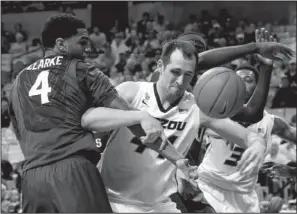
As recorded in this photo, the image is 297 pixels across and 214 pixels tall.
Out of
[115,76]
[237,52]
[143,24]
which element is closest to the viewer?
[237,52]

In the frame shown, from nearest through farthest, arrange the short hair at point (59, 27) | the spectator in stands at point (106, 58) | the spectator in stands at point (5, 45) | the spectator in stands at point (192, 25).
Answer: the short hair at point (59, 27) < the spectator in stands at point (106, 58) < the spectator in stands at point (192, 25) < the spectator in stands at point (5, 45)

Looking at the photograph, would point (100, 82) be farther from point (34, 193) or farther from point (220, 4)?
point (220, 4)

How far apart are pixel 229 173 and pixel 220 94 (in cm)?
190

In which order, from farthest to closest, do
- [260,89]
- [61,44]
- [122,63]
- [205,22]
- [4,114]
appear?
[205,22] → [122,63] → [4,114] → [260,89] → [61,44]

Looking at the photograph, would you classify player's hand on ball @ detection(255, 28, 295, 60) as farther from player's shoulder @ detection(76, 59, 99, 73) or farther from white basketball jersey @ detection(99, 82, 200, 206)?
player's shoulder @ detection(76, 59, 99, 73)

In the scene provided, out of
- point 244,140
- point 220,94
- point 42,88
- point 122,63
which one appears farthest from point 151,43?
point 42,88

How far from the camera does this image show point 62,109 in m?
4.20

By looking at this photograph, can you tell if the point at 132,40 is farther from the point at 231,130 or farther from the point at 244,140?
the point at 244,140

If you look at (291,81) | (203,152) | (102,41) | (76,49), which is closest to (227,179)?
(203,152)

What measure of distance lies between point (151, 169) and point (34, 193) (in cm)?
99

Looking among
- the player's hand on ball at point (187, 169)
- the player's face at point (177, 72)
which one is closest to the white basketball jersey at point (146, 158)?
the player's face at point (177, 72)

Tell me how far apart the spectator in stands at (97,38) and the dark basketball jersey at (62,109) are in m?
12.9

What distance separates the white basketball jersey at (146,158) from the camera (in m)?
4.84

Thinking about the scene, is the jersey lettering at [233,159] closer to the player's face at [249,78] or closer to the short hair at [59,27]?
the player's face at [249,78]
